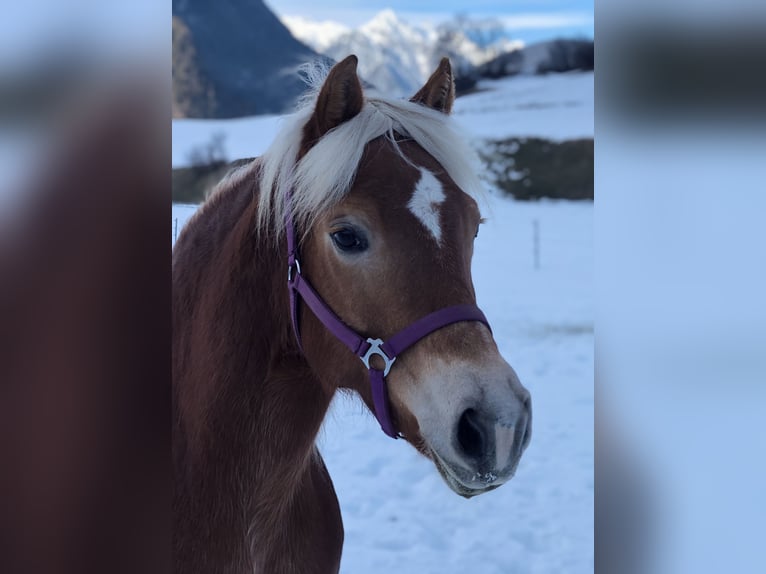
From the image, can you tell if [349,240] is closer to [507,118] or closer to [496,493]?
[496,493]

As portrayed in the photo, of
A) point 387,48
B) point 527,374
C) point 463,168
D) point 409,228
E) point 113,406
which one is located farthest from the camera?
point 527,374

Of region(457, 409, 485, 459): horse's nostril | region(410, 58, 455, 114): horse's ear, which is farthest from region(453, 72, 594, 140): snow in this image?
region(457, 409, 485, 459): horse's nostril

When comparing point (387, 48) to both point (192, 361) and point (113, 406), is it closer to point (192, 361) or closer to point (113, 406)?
point (192, 361)

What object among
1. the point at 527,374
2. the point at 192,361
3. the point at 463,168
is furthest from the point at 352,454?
the point at 463,168

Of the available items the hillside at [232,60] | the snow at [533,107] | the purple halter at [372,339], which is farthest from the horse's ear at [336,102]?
the snow at [533,107]

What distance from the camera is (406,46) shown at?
155 inches

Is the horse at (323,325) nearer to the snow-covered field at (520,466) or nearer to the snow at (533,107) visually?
the snow-covered field at (520,466)

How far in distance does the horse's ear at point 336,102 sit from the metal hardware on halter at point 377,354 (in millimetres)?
446

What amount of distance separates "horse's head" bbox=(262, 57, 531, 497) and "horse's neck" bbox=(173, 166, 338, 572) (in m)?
0.11

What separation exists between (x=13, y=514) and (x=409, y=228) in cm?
83

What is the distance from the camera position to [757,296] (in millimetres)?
424

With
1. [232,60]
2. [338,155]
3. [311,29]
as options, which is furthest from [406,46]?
[338,155]

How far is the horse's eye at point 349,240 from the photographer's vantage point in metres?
1.25

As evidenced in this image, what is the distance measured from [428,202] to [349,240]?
16 centimetres
